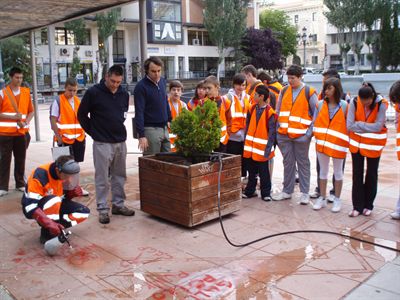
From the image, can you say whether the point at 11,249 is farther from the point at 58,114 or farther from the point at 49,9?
the point at 49,9

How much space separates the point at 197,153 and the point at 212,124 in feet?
1.24

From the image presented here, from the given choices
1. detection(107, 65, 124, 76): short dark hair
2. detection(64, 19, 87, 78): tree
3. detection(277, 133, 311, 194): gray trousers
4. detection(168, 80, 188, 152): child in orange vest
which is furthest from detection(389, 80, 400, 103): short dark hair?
detection(64, 19, 87, 78): tree

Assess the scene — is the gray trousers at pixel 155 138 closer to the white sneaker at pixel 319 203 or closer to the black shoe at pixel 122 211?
the black shoe at pixel 122 211

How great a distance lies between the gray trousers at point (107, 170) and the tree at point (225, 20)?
45149 mm

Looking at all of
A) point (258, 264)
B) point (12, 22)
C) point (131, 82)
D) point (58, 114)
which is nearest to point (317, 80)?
point (12, 22)

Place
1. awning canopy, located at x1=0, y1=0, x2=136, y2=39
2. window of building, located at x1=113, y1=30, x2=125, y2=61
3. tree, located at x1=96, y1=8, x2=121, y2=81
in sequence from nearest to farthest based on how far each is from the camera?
awning canopy, located at x1=0, y1=0, x2=136, y2=39 → tree, located at x1=96, y1=8, x2=121, y2=81 → window of building, located at x1=113, y1=30, x2=125, y2=61

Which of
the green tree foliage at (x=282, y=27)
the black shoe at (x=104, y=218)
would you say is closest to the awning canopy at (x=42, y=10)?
the black shoe at (x=104, y=218)

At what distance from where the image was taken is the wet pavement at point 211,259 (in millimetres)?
3576

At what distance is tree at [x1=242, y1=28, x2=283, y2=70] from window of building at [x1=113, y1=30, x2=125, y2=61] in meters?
14.1

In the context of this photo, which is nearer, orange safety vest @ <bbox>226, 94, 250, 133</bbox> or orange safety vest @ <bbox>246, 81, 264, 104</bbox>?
orange safety vest @ <bbox>226, 94, 250, 133</bbox>

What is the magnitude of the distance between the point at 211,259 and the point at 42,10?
18.7 feet

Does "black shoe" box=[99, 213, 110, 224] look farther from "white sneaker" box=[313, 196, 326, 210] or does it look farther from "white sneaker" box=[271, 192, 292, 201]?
"white sneaker" box=[313, 196, 326, 210]

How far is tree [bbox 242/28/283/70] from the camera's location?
167ft

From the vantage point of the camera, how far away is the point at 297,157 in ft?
19.3
